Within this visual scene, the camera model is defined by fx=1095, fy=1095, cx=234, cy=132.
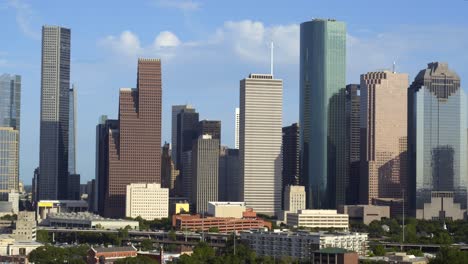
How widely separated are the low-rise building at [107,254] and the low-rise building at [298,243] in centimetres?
1728

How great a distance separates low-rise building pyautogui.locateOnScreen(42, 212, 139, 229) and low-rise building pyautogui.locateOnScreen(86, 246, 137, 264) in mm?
59487

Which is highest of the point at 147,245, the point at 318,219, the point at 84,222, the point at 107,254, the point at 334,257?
the point at 318,219

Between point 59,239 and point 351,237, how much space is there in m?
57.4

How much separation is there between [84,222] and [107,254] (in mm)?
70922

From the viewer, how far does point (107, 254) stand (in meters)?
111

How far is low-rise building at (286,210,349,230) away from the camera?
183250 mm

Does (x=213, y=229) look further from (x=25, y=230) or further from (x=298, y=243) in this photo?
(x=298, y=243)

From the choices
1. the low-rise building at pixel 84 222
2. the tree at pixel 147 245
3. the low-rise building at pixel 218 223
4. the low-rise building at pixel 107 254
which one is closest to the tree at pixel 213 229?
the low-rise building at pixel 218 223

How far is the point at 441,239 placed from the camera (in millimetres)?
146000

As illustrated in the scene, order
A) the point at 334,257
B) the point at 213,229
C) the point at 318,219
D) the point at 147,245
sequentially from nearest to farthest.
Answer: the point at 334,257, the point at 147,245, the point at 213,229, the point at 318,219

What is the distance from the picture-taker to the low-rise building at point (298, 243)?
11831cm

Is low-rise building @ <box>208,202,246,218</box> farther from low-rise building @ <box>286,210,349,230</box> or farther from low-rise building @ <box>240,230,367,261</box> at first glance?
low-rise building @ <box>240,230,367,261</box>

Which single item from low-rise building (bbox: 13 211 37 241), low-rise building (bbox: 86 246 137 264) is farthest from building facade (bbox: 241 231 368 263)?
low-rise building (bbox: 13 211 37 241)

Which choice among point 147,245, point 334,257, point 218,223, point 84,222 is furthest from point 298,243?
point 84,222
